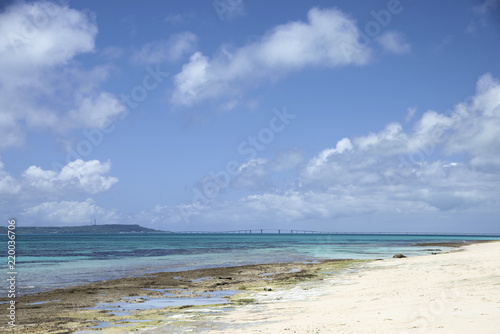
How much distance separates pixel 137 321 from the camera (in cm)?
1728

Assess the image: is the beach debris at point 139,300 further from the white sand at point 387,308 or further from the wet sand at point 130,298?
the white sand at point 387,308

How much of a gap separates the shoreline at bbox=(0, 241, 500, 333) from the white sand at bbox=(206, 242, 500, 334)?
0.98 m

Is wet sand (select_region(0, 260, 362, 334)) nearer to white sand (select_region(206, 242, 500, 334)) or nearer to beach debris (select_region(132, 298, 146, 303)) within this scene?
beach debris (select_region(132, 298, 146, 303))

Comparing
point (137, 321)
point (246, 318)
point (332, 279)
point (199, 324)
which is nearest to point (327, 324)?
point (246, 318)

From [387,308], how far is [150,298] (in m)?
13.7

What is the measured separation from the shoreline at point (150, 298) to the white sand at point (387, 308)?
980mm

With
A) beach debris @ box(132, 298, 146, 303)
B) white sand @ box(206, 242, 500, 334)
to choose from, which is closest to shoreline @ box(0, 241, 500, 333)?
beach debris @ box(132, 298, 146, 303)

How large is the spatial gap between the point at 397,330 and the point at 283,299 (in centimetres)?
1041

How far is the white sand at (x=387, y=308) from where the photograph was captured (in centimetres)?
1259

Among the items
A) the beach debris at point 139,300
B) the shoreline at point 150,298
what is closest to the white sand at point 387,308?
the shoreline at point 150,298

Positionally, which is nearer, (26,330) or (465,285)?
(26,330)

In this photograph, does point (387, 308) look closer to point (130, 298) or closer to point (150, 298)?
point (150, 298)

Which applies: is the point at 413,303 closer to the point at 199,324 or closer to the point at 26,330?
the point at 199,324

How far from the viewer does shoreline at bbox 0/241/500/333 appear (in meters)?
17.0
